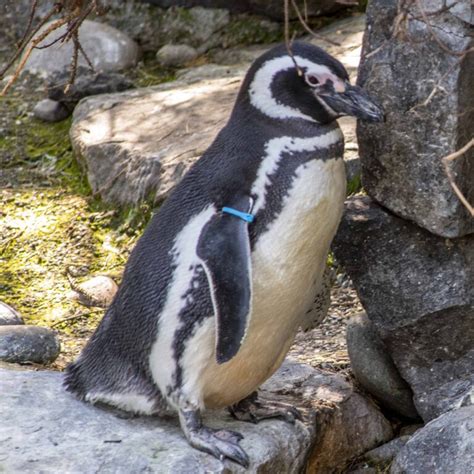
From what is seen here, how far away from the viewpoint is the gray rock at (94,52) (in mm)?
5609

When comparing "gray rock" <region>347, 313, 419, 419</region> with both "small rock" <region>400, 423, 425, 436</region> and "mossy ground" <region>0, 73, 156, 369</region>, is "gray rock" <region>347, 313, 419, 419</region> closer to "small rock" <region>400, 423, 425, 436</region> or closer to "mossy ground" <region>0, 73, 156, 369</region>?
"small rock" <region>400, 423, 425, 436</region>

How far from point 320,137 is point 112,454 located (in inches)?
35.6

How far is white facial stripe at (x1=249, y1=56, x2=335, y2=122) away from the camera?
288 centimetres

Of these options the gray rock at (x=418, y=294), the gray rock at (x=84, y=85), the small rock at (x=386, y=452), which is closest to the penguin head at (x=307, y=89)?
the gray rock at (x=418, y=294)

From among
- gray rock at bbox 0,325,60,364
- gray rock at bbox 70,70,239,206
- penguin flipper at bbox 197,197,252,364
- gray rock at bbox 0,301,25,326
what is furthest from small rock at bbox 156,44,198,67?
penguin flipper at bbox 197,197,252,364

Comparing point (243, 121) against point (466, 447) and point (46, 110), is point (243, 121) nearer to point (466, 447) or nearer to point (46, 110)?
point (466, 447)

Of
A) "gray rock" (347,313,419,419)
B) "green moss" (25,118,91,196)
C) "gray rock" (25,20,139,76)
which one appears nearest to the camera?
"gray rock" (347,313,419,419)

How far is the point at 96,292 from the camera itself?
4.18m

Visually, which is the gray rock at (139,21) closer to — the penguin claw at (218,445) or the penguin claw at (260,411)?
the penguin claw at (260,411)

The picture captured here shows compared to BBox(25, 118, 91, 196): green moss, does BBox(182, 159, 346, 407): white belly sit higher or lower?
higher

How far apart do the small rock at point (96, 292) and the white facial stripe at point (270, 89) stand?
1.44 meters

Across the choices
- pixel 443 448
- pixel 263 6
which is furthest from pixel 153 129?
pixel 443 448

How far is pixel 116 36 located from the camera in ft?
19.0

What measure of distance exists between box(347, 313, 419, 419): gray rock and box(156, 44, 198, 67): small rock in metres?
2.57
